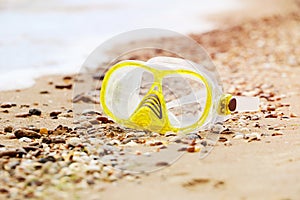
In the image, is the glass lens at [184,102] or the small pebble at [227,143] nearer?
the small pebble at [227,143]

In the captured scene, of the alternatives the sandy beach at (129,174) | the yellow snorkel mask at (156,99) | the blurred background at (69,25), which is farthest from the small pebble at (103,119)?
the blurred background at (69,25)

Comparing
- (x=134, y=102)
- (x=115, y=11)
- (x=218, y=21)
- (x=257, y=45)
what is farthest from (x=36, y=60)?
(x=115, y=11)

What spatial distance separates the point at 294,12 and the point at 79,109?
5.09 meters

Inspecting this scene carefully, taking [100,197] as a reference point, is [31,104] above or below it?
above

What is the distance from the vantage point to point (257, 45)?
6137mm

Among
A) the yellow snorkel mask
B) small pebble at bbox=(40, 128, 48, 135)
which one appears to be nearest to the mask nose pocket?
the yellow snorkel mask

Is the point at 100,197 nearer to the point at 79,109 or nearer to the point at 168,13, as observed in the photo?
the point at 79,109

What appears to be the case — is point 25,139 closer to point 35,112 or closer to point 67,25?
point 35,112

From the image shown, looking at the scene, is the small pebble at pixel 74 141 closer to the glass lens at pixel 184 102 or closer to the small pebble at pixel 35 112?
the glass lens at pixel 184 102

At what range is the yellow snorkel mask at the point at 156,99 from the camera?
2895mm

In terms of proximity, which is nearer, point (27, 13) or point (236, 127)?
point (236, 127)

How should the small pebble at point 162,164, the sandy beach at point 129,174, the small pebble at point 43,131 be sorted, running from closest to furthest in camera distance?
the sandy beach at point 129,174
the small pebble at point 162,164
the small pebble at point 43,131

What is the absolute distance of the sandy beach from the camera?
2117mm

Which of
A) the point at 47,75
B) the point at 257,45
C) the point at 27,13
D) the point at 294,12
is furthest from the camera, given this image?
the point at 27,13
